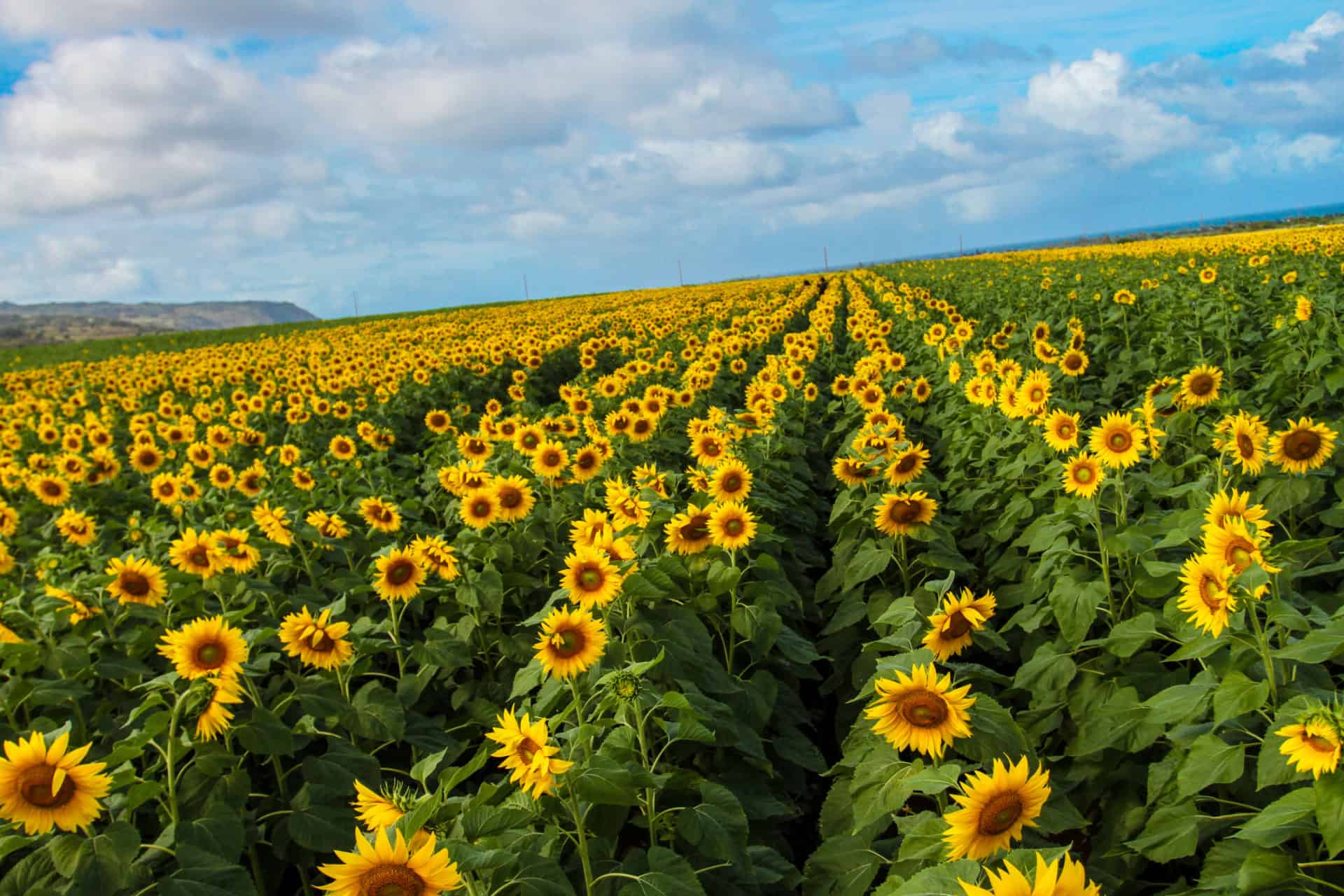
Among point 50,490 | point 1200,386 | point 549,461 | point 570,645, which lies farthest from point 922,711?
point 50,490

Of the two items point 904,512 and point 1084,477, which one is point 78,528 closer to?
point 904,512

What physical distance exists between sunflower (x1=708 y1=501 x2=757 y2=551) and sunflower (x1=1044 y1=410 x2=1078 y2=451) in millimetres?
2354

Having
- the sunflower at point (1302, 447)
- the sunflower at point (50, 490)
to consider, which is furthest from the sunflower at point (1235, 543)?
the sunflower at point (50, 490)

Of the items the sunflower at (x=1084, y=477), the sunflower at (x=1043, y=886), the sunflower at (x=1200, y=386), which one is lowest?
the sunflower at (x=1043, y=886)

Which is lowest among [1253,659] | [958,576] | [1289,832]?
[958,576]

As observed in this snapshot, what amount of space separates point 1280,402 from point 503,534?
7.25m

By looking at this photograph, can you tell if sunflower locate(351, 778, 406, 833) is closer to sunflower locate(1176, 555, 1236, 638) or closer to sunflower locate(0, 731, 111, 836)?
sunflower locate(0, 731, 111, 836)

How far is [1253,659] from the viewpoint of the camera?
279 centimetres

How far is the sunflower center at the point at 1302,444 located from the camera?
4.52 meters

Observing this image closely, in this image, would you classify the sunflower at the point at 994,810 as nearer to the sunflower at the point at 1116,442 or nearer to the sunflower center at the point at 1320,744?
the sunflower center at the point at 1320,744

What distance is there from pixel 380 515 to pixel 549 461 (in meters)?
1.26

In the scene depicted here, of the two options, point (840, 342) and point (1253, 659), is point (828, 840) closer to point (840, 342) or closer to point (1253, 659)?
point (1253, 659)

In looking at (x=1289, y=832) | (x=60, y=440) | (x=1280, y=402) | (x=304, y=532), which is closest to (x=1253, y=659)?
(x=1289, y=832)

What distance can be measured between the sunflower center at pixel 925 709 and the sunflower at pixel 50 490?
9644 millimetres
